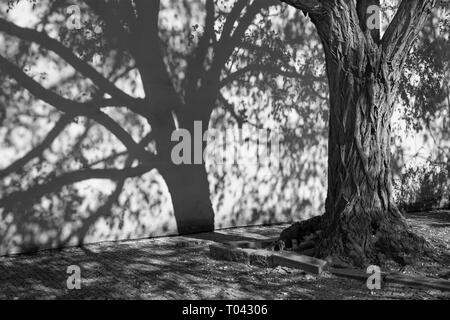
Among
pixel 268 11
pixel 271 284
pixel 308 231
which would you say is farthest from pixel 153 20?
pixel 271 284

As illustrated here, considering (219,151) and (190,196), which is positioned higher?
(219,151)

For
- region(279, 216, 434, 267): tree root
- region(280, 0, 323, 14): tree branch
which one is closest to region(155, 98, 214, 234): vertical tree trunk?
region(279, 216, 434, 267): tree root

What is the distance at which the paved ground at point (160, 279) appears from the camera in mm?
6230

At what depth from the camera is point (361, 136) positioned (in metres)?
7.31

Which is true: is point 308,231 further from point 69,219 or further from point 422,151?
point 422,151

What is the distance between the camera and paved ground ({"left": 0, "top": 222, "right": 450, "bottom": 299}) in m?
6.23

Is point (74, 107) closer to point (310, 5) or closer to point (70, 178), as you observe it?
point (70, 178)

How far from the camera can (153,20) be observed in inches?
373

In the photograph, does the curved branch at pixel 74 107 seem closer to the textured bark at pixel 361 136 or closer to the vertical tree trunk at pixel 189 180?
the vertical tree trunk at pixel 189 180

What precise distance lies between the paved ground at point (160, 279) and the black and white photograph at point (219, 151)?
4cm

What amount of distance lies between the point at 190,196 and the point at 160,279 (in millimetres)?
3203

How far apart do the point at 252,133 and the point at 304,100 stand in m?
1.35

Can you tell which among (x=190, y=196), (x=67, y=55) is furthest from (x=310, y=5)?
(x=190, y=196)

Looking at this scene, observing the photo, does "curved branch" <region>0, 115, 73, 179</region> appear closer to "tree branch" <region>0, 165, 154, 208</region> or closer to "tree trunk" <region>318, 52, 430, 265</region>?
"tree branch" <region>0, 165, 154, 208</region>
